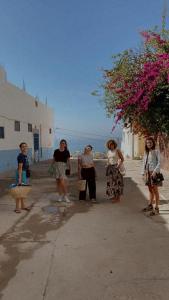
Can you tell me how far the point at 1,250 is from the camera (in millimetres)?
4664

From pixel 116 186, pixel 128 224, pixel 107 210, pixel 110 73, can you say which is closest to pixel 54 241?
pixel 128 224

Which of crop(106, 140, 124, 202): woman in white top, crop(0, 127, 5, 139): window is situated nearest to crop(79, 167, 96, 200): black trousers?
crop(106, 140, 124, 202): woman in white top

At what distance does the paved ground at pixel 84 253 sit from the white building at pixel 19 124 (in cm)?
976

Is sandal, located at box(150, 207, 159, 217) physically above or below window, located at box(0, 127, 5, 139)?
below

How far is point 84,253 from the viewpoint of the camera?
14.8 feet

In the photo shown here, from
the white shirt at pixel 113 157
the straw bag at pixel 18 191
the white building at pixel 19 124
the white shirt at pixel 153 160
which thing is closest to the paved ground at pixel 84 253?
the straw bag at pixel 18 191

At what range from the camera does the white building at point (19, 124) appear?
16.6 metres

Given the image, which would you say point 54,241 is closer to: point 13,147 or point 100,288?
point 100,288

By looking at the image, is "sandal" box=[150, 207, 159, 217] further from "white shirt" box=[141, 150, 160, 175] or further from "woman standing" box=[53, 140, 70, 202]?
"woman standing" box=[53, 140, 70, 202]

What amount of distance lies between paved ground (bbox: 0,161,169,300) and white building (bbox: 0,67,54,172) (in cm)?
976

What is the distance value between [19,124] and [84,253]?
16.0 m

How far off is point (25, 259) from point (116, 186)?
4.31 m

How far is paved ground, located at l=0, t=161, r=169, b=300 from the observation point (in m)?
3.42

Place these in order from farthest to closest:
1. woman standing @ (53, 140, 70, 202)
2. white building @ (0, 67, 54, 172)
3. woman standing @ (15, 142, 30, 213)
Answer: white building @ (0, 67, 54, 172) → woman standing @ (53, 140, 70, 202) → woman standing @ (15, 142, 30, 213)
